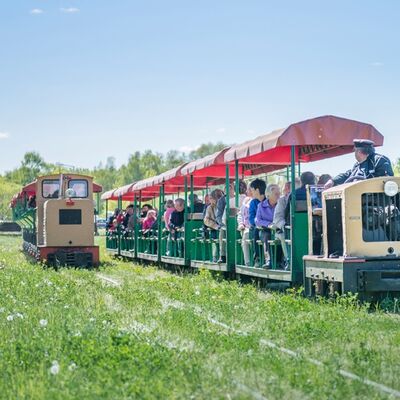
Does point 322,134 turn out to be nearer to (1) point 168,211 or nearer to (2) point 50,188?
(1) point 168,211

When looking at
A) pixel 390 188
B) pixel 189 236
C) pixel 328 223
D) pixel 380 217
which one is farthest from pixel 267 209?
pixel 189 236

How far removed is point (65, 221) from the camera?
22.0 meters

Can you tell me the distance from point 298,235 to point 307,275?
782 mm

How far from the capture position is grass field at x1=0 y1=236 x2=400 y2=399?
5891 millimetres

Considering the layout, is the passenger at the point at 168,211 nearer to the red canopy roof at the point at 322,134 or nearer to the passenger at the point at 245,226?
the passenger at the point at 245,226

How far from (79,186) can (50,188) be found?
873 millimetres

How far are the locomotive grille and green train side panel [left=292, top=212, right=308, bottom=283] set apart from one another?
1494 millimetres

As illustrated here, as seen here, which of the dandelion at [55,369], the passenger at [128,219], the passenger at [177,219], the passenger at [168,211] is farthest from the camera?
the passenger at [128,219]

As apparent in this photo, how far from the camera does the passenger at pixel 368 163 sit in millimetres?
10977

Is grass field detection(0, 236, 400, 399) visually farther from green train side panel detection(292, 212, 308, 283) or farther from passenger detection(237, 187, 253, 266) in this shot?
passenger detection(237, 187, 253, 266)

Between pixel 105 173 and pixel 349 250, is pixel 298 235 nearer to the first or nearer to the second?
pixel 349 250

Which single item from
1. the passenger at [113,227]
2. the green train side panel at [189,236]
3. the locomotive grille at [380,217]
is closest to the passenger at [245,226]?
the locomotive grille at [380,217]

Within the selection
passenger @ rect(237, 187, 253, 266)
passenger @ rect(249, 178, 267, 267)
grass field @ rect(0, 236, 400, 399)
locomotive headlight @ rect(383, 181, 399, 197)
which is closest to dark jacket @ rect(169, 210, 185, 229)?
passenger @ rect(237, 187, 253, 266)

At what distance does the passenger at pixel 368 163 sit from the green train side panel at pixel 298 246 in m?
1.28
